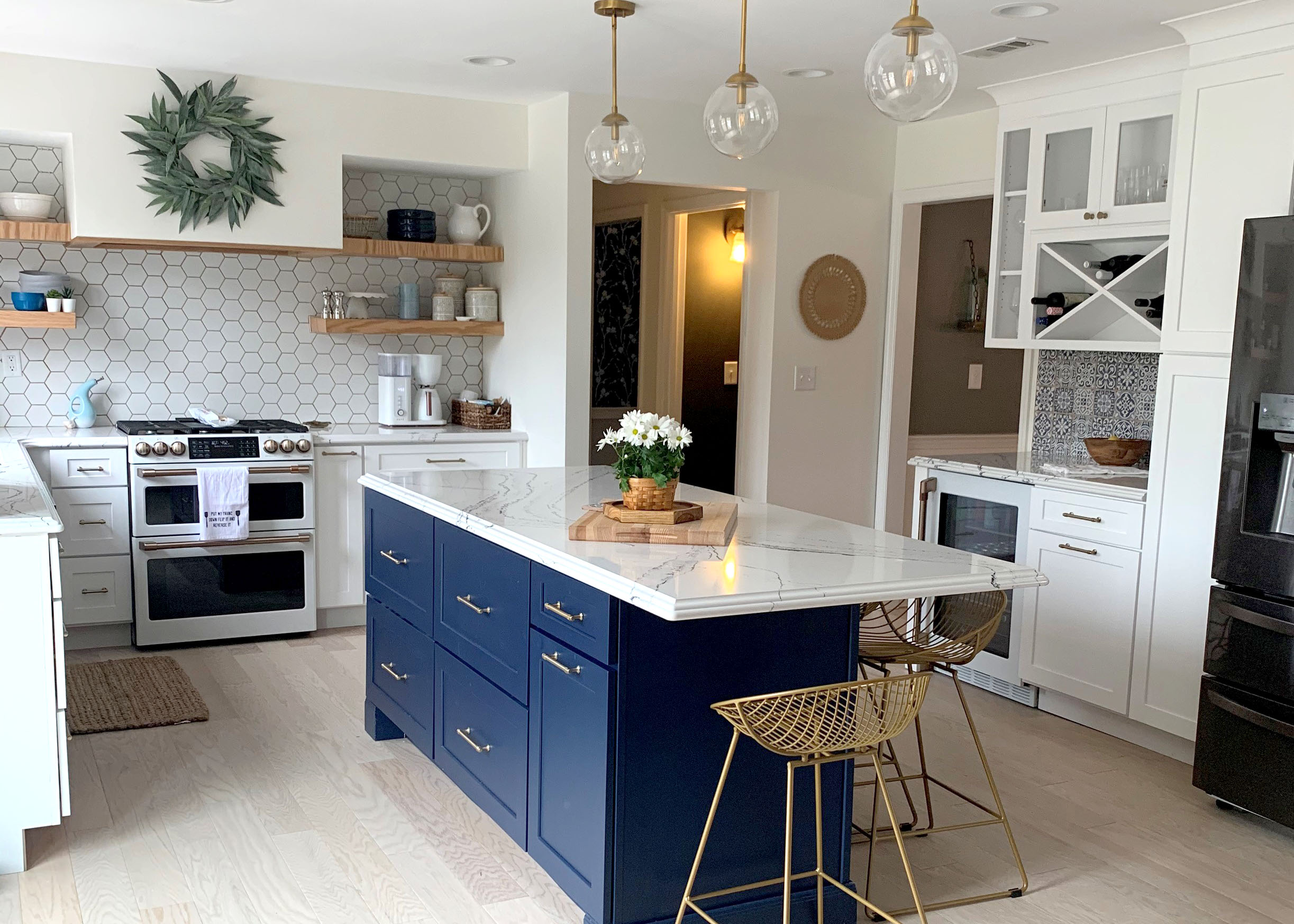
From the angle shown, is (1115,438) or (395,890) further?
(1115,438)

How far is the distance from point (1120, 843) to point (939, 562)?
1.22 metres

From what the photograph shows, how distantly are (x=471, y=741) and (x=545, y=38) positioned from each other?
2423 millimetres

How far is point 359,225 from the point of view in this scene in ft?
17.8

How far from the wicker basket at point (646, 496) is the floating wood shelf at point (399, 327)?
9.05 ft

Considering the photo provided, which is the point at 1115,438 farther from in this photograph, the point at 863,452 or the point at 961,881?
the point at 961,881

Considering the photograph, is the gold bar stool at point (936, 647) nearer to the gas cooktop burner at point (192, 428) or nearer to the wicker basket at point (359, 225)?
the gas cooktop burner at point (192, 428)

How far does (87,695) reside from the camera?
414 cm

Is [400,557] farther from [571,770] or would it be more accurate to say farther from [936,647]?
[936,647]

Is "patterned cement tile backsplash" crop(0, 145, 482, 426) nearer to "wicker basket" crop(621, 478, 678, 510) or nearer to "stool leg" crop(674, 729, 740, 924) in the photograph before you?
"wicker basket" crop(621, 478, 678, 510)

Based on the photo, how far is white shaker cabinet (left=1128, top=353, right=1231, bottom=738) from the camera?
3.65m

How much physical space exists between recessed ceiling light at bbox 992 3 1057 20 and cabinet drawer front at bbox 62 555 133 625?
12.5ft

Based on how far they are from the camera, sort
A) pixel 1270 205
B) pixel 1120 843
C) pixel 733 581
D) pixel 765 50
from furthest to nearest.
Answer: pixel 765 50, pixel 1270 205, pixel 1120 843, pixel 733 581

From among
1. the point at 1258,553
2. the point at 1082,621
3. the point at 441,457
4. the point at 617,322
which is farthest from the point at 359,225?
the point at 1258,553

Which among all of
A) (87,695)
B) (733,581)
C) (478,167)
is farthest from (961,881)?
(478,167)
